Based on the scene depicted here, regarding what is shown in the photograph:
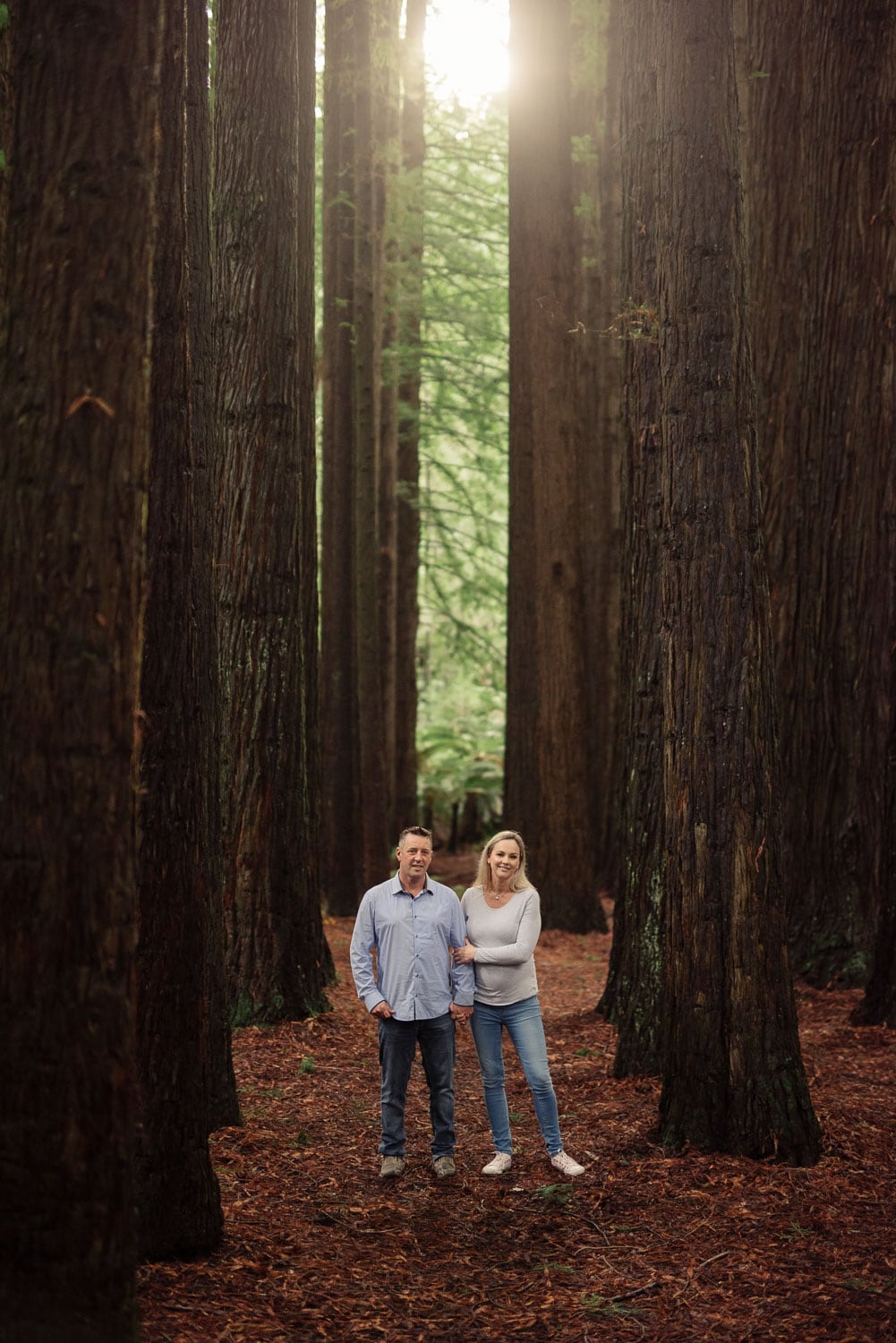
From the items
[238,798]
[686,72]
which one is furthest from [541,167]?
[238,798]

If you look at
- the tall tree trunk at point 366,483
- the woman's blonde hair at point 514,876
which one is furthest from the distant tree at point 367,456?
the woman's blonde hair at point 514,876

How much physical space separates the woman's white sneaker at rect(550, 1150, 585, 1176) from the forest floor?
67 millimetres

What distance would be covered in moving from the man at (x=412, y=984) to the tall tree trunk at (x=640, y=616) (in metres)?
1.85

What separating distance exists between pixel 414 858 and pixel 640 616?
2653 millimetres

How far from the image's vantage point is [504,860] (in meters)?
6.44

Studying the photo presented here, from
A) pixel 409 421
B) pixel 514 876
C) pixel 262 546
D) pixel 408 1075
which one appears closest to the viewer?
pixel 408 1075

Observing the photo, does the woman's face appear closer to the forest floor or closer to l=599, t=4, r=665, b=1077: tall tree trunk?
the forest floor

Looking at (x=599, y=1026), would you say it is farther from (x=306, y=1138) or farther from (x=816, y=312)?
(x=816, y=312)

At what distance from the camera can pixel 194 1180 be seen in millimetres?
5066

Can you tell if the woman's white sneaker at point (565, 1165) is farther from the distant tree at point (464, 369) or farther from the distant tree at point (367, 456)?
the distant tree at point (464, 369)

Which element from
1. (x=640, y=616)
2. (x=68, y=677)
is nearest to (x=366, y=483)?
(x=640, y=616)

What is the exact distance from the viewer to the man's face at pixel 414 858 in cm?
636

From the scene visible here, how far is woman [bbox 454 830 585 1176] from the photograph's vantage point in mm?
6352

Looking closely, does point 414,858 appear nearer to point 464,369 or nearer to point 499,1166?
point 499,1166
